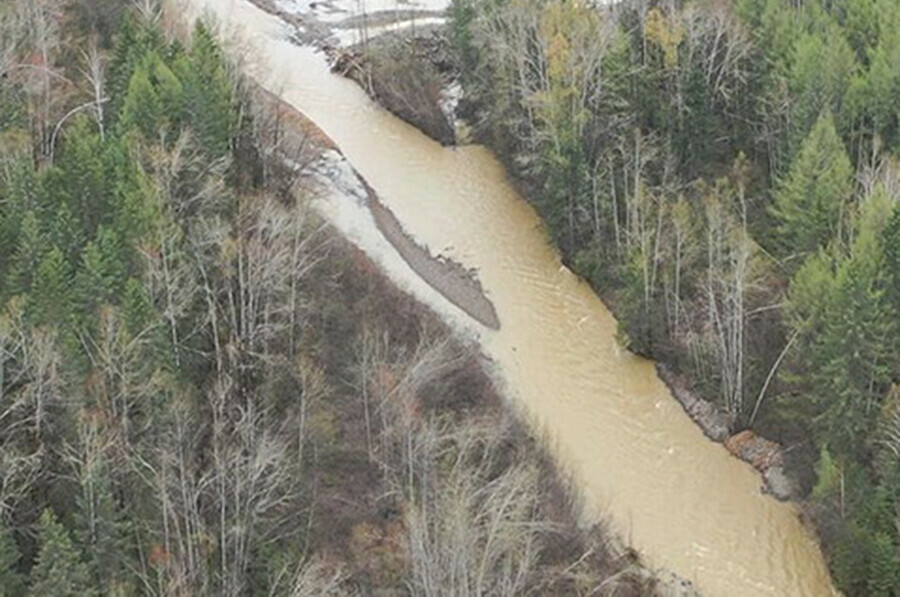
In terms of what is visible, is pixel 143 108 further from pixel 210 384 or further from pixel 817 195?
pixel 817 195

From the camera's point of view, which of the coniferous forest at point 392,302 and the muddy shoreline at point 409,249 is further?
the muddy shoreline at point 409,249

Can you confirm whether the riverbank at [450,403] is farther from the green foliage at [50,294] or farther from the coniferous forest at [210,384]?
the green foliage at [50,294]

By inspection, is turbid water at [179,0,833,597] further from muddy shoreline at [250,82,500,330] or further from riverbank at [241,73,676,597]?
riverbank at [241,73,676,597]

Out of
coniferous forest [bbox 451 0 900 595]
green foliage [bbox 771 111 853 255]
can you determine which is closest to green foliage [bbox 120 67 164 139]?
coniferous forest [bbox 451 0 900 595]

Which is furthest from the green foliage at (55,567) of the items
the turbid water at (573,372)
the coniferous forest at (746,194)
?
the coniferous forest at (746,194)

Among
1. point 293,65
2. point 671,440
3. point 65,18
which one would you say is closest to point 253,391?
point 671,440

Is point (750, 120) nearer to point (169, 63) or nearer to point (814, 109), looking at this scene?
point (814, 109)
